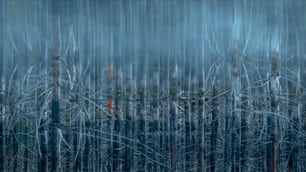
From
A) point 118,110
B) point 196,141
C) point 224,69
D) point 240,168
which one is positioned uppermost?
point 224,69

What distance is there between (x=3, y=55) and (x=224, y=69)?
1.58m

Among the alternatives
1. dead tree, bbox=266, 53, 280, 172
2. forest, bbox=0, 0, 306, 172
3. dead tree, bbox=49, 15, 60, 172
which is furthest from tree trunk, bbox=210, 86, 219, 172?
dead tree, bbox=49, 15, 60, 172

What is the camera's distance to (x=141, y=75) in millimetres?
3244

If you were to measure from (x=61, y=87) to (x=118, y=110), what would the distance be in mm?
435

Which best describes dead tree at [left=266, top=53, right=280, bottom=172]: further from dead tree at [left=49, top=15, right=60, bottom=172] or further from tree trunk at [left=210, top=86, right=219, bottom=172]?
dead tree at [left=49, top=15, right=60, bottom=172]

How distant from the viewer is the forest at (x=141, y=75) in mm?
3234

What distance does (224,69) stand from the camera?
325 cm

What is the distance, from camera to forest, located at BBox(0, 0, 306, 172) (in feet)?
10.6

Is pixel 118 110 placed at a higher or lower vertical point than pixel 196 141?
higher

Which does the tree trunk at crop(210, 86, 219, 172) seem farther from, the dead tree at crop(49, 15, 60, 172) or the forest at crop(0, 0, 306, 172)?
the dead tree at crop(49, 15, 60, 172)

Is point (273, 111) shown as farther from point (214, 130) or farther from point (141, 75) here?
point (141, 75)

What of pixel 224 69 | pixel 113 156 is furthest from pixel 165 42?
pixel 113 156

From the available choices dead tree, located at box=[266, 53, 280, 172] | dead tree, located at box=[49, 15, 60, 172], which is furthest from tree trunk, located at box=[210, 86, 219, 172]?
dead tree, located at box=[49, 15, 60, 172]

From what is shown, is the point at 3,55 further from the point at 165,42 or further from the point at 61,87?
the point at 165,42
